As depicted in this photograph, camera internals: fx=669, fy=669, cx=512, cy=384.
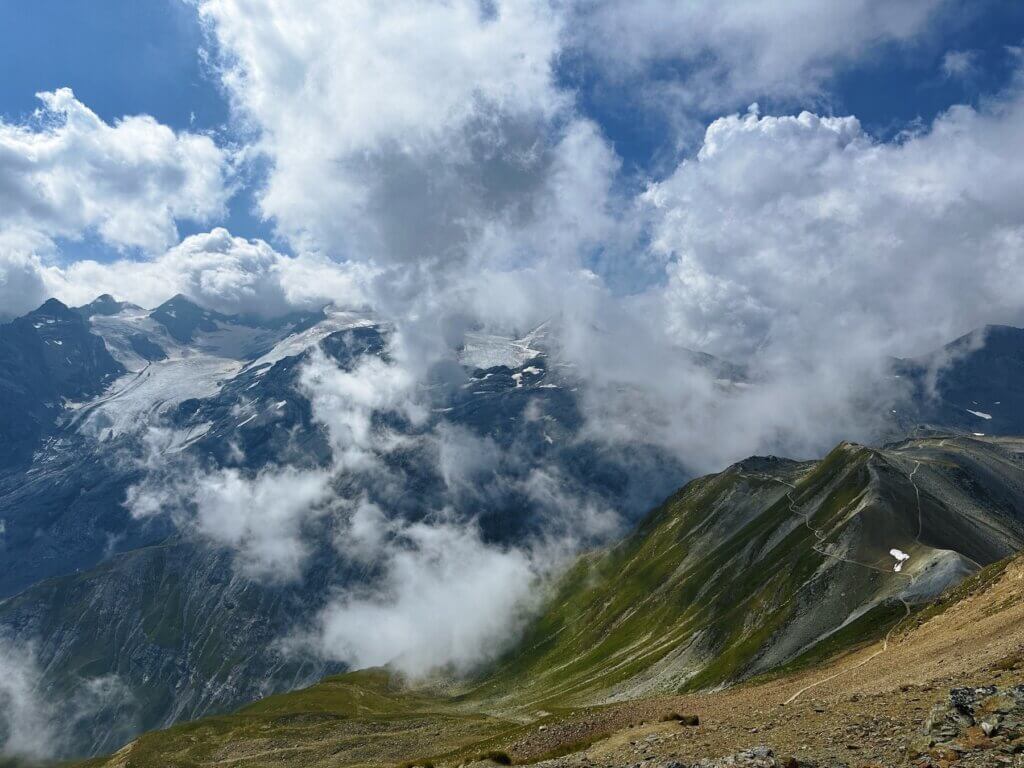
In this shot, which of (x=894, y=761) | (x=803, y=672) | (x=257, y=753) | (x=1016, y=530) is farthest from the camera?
(x=1016, y=530)

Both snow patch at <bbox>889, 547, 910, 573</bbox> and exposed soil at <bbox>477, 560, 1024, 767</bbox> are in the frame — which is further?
snow patch at <bbox>889, 547, 910, 573</bbox>

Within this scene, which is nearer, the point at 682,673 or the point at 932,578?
the point at 932,578

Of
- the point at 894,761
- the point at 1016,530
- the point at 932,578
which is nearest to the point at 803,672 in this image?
the point at 932,578

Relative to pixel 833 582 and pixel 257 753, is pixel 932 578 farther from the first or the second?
pixel 257 753

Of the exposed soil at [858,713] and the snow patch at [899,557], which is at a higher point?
the snow patch at [899,557]

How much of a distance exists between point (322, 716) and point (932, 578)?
146 metres

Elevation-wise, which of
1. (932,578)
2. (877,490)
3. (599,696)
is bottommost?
(599,696)

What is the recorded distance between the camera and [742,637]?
6058 inches

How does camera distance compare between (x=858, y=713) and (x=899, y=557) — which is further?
(x=899, y=557)

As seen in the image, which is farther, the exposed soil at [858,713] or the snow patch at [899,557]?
the snow patch at [899,557]

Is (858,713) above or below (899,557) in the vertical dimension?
below

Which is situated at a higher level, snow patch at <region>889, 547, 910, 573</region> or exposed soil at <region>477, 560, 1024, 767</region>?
snow patch at <region>889, 547, 910, 573</region>

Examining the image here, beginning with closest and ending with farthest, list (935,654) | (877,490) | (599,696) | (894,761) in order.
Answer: (894,761) → (935,654) → (599,696) → (877,490)

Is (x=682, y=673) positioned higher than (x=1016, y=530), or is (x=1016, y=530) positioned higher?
(x=1016, y=530)
